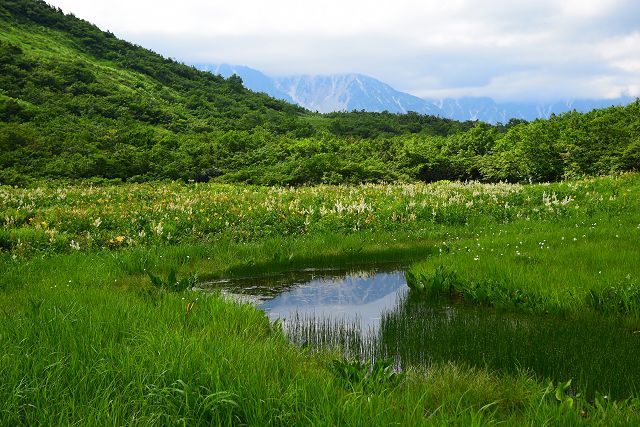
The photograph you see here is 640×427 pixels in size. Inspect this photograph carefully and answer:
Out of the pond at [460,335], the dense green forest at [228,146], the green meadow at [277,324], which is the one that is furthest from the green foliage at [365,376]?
the dense green forest at [228,146]

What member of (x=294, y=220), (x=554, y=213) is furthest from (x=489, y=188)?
(x=294, y=220)

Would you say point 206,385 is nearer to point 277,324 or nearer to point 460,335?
point 277,324

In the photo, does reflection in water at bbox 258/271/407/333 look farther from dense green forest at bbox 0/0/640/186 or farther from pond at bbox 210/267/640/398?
dense green forest at bbox 0/0/640/186

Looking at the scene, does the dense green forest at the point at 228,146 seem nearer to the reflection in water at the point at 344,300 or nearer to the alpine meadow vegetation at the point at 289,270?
the alpine meadow vegetation at the point at 289,270

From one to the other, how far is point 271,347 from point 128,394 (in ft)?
5.14

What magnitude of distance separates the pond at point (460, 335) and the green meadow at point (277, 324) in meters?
0.06

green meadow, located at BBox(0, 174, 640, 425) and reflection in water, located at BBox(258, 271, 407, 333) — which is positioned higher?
green meadow, located at BBox(0, 174, 640, 425)

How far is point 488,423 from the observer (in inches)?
133

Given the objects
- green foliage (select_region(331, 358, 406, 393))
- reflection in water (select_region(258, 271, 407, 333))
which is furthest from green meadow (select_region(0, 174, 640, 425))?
reflection in water (select_region(258, 271, 407, 333))

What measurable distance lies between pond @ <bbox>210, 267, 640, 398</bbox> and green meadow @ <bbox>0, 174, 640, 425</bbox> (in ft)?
0.18

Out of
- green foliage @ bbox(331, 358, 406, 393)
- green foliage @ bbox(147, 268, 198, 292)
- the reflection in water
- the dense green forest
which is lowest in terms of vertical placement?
the reflection in water

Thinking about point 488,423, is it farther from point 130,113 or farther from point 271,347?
point 130,113

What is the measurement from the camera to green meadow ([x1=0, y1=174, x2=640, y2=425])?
11.9 feet

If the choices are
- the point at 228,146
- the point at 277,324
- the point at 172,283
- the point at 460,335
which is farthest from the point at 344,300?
the point at 228,146
